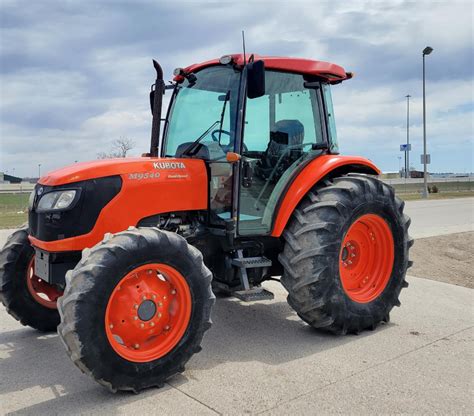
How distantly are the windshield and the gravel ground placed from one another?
4.54m

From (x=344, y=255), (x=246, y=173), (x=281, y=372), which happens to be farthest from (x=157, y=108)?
(x=281, y=372)

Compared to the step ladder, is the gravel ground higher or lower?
lower

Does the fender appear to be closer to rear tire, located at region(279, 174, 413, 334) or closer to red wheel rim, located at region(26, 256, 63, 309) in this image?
rear tire, located at region(279, 174, 413, 334)

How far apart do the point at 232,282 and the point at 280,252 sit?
1.95ft

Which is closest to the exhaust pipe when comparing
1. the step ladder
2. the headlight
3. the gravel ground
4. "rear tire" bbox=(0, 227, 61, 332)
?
the headlight

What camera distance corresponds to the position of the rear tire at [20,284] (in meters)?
4.53

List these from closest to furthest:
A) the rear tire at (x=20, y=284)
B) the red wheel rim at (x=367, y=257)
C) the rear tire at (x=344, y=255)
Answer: the rear tire at (x=344, y=255) → the rear tire at (x=20, y=284) → the red wheel rim at (x=367, y=257)

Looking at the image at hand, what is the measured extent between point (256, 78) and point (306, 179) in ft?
3.58

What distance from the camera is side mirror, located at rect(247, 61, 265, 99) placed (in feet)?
13.3

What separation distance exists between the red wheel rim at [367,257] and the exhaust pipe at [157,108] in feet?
7.01

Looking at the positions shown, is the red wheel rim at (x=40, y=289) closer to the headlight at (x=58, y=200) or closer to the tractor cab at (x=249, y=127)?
the headlight at (x=58, y=200)

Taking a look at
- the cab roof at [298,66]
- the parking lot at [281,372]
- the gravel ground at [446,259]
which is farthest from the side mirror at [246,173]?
the gravel ground at [446,259]

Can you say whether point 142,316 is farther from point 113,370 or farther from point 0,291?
point 0,291

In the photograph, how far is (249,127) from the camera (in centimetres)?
451
